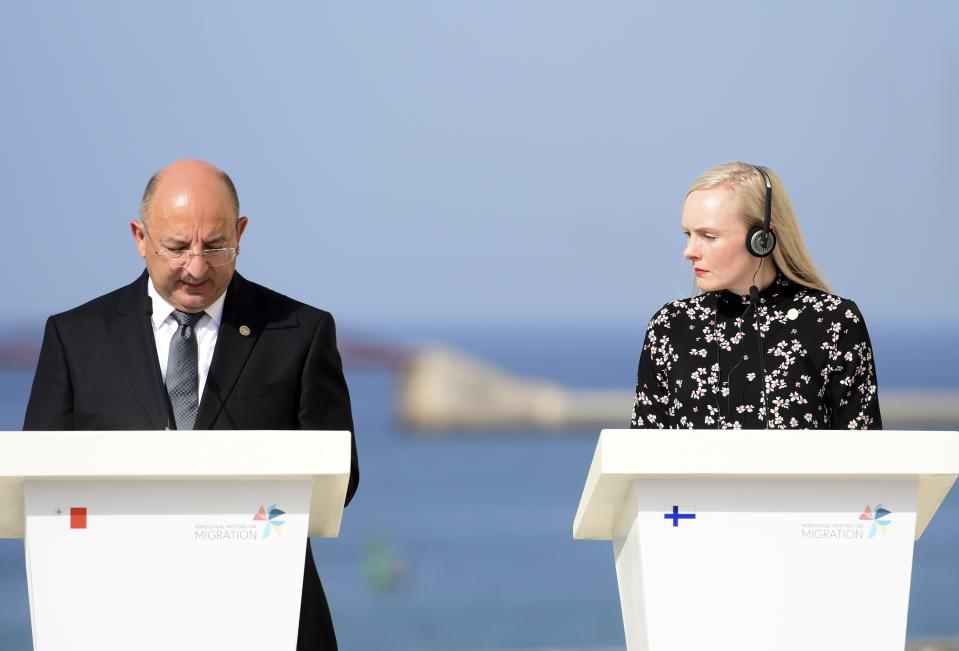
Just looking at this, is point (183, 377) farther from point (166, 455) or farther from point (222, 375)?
point (166, 455)

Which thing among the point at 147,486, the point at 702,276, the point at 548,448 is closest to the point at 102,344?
the point at 147,486

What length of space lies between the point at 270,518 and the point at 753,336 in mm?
1238

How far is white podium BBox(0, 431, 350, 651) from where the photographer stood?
246 centimetres

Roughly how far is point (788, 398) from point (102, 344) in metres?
1.37

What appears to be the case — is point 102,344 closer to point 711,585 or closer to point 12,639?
point 711,585

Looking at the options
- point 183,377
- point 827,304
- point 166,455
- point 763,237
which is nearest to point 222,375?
point 183,377

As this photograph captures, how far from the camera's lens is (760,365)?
325 centimetres

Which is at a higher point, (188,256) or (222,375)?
(188,256)

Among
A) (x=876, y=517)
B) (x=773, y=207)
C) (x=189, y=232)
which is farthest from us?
(x=773, y=207)

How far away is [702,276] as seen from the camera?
318cm

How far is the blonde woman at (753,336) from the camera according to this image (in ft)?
10.4

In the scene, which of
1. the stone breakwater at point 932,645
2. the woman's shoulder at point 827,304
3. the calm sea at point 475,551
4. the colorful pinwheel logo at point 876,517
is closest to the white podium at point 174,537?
the colorful pinwheel logo at point 876,517

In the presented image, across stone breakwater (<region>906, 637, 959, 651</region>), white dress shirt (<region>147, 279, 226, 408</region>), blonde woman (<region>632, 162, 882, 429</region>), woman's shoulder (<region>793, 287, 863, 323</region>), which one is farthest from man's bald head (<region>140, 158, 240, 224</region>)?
stone breakwater (<region>906, 637, 959, 651</region>)

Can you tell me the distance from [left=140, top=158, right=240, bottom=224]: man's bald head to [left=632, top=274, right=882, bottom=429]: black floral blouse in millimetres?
943
